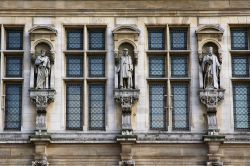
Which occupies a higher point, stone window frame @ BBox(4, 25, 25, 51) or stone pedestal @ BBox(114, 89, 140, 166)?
stone window frame @ BBox(4, 25, 25, 51)

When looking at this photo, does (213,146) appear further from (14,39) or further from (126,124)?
(14,39)

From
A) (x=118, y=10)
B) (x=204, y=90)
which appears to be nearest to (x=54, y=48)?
(x=118, y=10)

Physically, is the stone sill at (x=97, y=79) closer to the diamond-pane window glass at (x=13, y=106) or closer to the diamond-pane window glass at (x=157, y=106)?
the diamond-pane window glass at (x=157, y=106)

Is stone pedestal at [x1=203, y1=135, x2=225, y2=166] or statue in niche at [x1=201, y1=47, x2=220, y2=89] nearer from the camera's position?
stone pedestal at [x1=203, y1=135, x2=225, y2=166]

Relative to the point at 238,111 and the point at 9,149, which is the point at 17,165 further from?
the point at 238,111

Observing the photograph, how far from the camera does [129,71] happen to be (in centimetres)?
2755

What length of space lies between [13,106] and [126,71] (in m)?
3.82

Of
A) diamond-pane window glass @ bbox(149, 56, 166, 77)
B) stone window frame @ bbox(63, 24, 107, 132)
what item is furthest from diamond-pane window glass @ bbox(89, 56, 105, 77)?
diamond-pane window glass @ bbox(149, 56, 166, 77)

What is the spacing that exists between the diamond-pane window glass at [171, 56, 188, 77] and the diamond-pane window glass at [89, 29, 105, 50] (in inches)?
93.0

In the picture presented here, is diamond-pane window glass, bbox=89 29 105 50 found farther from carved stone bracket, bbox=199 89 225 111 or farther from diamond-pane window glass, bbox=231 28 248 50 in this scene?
diamond-pane window glass, bbox=231 28 248 50

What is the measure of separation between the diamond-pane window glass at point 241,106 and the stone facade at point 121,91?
263mm

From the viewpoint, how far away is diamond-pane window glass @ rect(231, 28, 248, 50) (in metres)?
28.3

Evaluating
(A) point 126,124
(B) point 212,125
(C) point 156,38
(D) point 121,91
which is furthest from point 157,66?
(B) point 212,125

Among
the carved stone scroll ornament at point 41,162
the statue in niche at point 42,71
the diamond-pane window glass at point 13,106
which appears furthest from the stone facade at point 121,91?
the statue in niche at point 42,71
